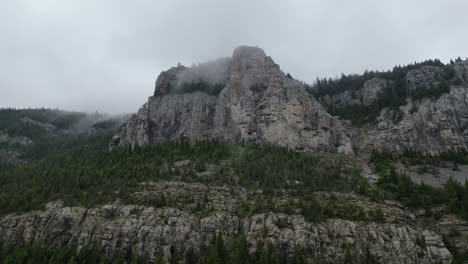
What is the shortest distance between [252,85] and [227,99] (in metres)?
15.2

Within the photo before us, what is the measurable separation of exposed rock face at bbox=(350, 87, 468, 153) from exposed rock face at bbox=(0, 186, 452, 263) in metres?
80.1

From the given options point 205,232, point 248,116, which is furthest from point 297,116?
point 205,232

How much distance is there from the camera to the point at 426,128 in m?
163

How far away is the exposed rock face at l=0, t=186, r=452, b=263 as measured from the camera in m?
78.8

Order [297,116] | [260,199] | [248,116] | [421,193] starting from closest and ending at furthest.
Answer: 1. [260,199]
2. [421,193]
3. [297,116]
4. [248,116]

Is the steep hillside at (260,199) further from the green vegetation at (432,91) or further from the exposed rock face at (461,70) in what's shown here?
the exposed rock face at (461,70)

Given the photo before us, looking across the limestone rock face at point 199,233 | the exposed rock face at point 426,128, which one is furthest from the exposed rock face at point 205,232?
the exposed rock face at point 426,128

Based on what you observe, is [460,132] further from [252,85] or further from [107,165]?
[107,165]

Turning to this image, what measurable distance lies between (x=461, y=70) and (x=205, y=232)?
16826cm

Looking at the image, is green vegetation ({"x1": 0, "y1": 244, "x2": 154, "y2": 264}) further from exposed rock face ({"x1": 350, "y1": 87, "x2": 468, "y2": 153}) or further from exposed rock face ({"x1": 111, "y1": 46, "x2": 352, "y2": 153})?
exposed rock face ({"x1": 350, "y1": 87, "x2": 468, "y2": 153})

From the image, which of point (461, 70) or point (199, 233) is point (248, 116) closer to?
point (199, 233)

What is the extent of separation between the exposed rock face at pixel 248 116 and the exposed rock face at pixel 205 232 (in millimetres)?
72987

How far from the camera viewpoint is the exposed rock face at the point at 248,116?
531ft

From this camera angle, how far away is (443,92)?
173250 mm
